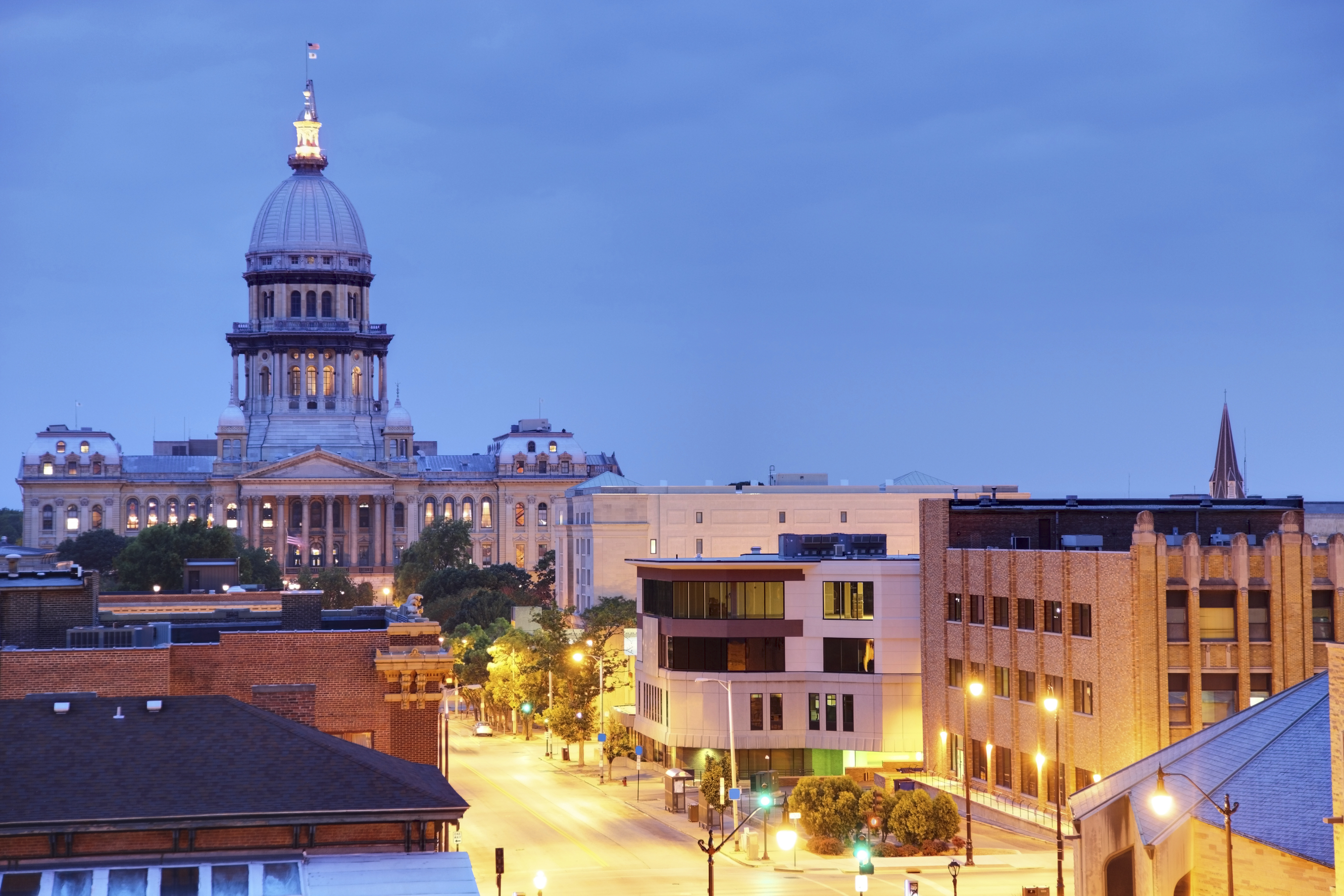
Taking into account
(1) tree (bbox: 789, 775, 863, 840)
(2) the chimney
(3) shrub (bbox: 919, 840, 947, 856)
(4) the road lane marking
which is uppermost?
(2) the chimney

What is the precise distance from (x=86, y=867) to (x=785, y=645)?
58789 millimetres

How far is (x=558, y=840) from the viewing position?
76688 millimetres

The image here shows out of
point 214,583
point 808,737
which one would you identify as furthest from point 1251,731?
point 214,583

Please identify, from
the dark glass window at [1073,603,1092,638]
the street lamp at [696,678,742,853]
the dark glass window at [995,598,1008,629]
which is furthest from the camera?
the dark glass window at [995,598,1008,629]

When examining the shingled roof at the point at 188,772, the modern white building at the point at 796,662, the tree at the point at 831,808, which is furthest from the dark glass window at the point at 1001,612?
the shingled roof at the point at 188,772

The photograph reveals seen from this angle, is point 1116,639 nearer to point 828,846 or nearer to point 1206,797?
point 828,846

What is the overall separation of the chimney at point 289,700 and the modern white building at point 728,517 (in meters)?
95.5

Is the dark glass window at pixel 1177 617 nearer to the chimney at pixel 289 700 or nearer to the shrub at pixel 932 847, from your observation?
the shrub at pixel 932 847

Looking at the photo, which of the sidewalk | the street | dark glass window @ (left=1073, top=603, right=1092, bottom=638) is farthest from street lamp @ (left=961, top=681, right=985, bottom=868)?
the street

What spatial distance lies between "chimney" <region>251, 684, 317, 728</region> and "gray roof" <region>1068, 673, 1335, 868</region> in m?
20.8

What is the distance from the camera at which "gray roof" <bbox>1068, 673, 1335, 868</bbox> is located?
149 ft

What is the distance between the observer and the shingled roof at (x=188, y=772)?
134ft

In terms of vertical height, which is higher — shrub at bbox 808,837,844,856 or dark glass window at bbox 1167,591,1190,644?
dark glass window at bbox 1167,591,1190,644

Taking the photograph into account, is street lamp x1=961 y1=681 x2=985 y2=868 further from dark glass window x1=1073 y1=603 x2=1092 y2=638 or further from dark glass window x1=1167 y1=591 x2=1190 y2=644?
dark glass window x1=1167 y1=591 x2=1190 y2=644
